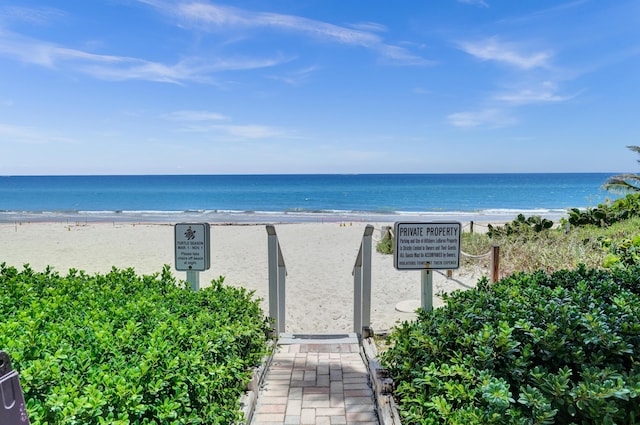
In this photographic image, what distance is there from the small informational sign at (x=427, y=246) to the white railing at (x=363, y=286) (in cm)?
90

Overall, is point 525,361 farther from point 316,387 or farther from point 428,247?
point 316,387

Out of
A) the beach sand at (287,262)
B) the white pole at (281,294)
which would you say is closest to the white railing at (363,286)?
the beach sand at (287,262)

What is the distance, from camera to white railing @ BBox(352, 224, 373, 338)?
493 cm

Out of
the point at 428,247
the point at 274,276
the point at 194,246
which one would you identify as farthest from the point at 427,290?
the point at 194,246

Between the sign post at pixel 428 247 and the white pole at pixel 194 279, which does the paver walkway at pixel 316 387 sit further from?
the white pole at pixel 194 279

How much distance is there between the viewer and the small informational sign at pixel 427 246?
12.6 ft

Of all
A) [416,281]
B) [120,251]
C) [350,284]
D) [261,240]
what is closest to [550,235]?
[416,281]

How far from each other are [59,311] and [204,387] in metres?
1.36

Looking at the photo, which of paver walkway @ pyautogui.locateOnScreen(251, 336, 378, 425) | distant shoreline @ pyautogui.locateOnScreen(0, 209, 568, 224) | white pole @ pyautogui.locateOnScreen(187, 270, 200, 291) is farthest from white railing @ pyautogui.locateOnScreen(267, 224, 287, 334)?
distant shoreline @ pyautogui.locateOnScreen(0, 209, 568, 224)

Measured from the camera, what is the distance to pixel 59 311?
3047 mm

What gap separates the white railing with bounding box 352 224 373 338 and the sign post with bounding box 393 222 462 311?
900 mm

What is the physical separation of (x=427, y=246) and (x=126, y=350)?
100 inches

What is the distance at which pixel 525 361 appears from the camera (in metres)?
2.50

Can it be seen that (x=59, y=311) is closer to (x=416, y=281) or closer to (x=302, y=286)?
(x=302, y=286)
